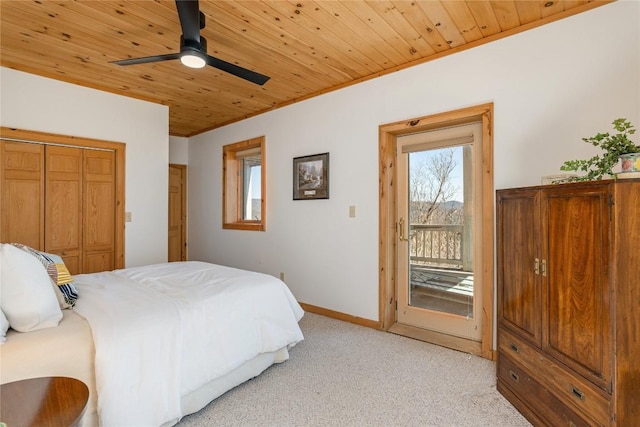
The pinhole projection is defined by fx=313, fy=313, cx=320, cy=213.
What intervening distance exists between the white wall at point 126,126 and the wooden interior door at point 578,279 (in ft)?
13.0

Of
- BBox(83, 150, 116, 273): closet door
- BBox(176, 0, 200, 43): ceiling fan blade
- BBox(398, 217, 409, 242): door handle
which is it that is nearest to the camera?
BBox(176, 0, 200, 43): ceiling fan blade

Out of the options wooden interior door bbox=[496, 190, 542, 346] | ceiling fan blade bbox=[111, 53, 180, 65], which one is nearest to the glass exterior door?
wooden interior door bbox=[496, 190, 542, 346]

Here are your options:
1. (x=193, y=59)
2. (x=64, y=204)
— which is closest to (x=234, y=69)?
(x=193, y=59)

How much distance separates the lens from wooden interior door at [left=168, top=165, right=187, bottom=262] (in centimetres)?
530

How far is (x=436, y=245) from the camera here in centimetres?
301

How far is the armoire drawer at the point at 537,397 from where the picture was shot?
151 cm

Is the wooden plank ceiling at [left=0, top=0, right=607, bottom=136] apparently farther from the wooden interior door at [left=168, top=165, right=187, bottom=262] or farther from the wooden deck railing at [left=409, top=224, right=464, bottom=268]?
the wooden interior door at [left=168, top=165, right=187, bottom=262]

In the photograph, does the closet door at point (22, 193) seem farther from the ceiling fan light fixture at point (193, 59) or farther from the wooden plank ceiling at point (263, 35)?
Result: the ceiling fan light fixture at point (193, 59)

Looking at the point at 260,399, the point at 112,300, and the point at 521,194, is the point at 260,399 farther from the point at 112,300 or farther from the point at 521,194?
the point at 521,194

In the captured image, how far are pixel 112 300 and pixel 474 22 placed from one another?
3.06m

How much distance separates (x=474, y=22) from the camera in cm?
230

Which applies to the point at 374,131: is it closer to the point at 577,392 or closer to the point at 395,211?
the point at 395,211

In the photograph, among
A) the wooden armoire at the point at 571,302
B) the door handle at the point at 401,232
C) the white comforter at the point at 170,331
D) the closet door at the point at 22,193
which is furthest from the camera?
the door handle at the point at 401,232

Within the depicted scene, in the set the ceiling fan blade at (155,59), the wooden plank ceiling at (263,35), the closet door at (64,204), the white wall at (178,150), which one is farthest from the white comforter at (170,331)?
the white wall at (178,150)
